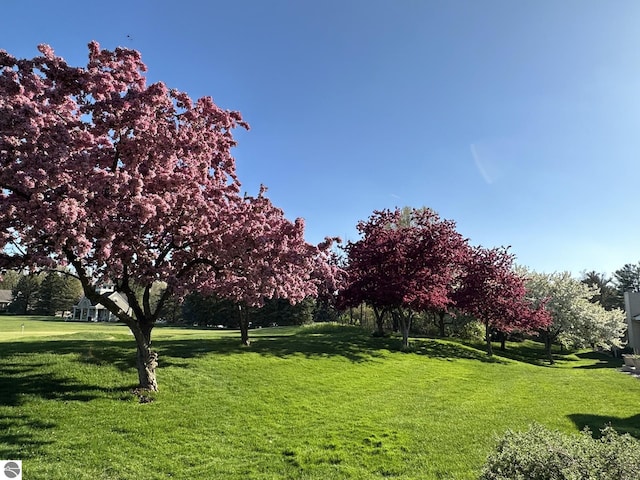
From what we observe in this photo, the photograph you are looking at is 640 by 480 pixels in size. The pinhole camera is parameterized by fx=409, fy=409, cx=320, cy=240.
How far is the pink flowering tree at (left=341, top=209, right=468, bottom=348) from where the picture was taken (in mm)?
28172

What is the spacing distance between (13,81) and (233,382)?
1130cm

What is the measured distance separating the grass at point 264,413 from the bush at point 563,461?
2636mm

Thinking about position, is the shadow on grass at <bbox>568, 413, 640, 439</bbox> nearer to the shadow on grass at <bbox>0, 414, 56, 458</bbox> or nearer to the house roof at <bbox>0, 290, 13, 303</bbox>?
the shadow on grass at <bbox>0, 414, 56, 458</bbox>

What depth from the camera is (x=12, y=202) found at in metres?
9.84

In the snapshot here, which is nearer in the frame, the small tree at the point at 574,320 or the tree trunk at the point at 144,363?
the tree trunk at the point at 144,363

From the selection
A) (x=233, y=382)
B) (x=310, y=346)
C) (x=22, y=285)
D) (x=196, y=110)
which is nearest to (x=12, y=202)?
(x=196, y=110)

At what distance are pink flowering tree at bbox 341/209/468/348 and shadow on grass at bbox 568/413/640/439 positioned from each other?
1445 centimetres

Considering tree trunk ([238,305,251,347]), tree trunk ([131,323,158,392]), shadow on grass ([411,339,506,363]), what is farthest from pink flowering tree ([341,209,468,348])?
tree trunk ([131,323,158,392])

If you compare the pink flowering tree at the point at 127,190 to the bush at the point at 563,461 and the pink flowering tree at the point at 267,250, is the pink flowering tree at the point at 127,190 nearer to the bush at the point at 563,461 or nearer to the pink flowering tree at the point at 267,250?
the pink flowering tree at the point at 267,250

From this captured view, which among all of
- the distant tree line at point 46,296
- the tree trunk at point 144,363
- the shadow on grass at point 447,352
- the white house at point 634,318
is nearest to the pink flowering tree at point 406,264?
the shadow on grass at point 447,352

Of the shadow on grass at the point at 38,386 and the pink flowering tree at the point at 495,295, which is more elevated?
the pink flowering tree at the point at 495,295

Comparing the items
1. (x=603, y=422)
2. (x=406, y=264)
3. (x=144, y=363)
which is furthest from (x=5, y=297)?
(x=603, y=422)

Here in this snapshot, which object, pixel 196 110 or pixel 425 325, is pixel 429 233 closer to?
pixel 196 110

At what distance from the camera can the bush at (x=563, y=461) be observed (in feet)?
16.1
